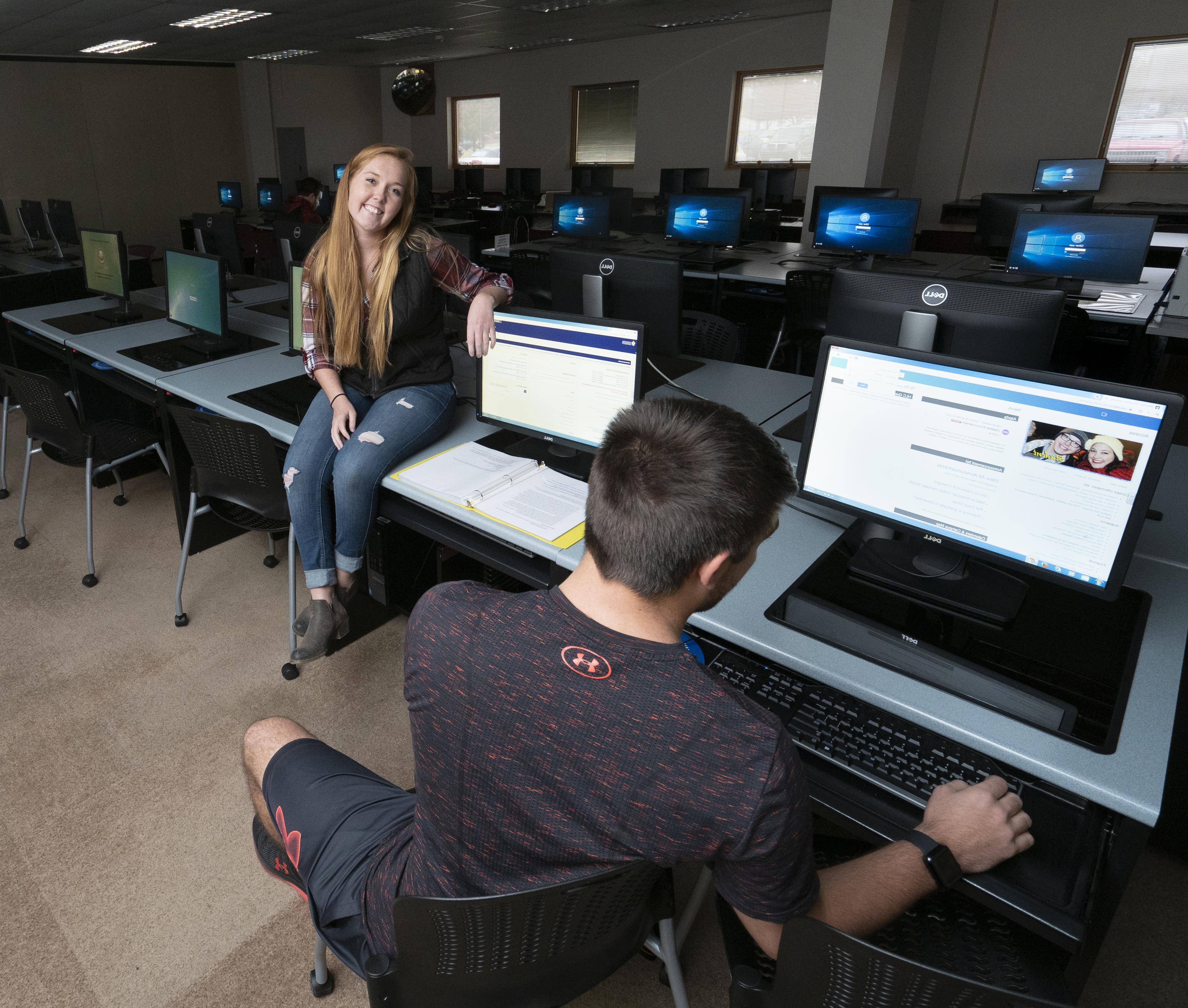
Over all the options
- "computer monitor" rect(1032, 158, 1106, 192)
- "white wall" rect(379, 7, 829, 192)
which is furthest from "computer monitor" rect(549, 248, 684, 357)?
"white wall" rect(379, 7, 829, 192)

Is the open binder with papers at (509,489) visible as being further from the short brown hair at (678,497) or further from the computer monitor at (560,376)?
→ the short brown hair at (678,497)

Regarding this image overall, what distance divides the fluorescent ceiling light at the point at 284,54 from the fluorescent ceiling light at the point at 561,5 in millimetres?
3926

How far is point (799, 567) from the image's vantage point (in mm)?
1466

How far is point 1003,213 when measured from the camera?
4.91 metres

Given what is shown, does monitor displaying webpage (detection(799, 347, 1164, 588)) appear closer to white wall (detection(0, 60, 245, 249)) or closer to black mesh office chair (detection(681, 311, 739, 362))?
black mesh office chair (detection(681, 311, 739, 362))

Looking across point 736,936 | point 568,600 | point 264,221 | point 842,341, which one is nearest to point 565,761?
point 568,600

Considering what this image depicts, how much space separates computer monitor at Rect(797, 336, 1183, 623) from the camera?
113 cm

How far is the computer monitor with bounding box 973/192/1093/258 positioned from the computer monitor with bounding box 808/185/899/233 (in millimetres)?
602

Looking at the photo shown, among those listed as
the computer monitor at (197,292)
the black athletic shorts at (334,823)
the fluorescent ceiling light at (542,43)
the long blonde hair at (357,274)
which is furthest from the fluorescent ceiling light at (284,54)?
the black athletic shorts at (334,823)

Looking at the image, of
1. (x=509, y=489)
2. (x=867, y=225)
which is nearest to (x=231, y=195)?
(x=867, y=225)

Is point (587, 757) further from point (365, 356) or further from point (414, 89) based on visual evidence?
point (414, 89)

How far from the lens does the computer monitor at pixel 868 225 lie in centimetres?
452

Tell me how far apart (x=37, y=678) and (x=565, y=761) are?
2.19 meters

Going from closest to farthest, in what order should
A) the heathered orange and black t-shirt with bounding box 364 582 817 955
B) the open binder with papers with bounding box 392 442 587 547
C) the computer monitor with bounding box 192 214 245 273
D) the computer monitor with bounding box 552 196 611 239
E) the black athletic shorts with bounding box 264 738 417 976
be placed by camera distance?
the heathered orange and black t-shirt with bounding box 364 582 817 955 → the black athletic shorts with bounding box 264 738 417 976 → the open binder with papers with bounding box 392 442 587 547 → the computer monitor with bounding box 192 214 245 273 → the computer monitor with bounding box 552 196 611 239
